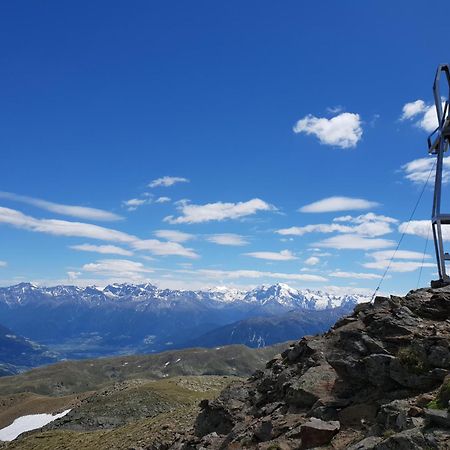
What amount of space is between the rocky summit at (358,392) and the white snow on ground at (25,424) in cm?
10657

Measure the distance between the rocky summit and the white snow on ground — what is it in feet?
350

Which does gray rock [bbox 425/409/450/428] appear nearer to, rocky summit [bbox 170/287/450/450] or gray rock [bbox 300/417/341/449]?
rocky summit [bbox 170/287/450/450]

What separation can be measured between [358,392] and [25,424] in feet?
430

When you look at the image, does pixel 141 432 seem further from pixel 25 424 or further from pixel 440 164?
pixel 25 424

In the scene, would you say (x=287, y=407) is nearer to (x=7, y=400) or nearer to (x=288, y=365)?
(x=288, y=365)

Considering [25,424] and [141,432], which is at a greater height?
[141,432]

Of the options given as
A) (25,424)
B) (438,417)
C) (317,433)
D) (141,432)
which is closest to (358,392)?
(317,433)

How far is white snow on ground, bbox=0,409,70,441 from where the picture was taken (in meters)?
119

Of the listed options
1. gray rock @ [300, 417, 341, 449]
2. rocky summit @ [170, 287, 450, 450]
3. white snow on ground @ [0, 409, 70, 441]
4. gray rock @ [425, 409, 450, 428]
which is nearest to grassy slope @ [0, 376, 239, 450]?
rocky summit @ [170, 287, 450, 450]

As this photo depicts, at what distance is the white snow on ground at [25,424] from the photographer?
11881 cm

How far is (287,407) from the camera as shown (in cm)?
2398

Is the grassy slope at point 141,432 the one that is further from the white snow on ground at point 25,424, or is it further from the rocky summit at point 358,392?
the white snow on ground at point 25,424

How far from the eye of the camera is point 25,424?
12619 cm

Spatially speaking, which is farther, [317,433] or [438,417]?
[317,433]
